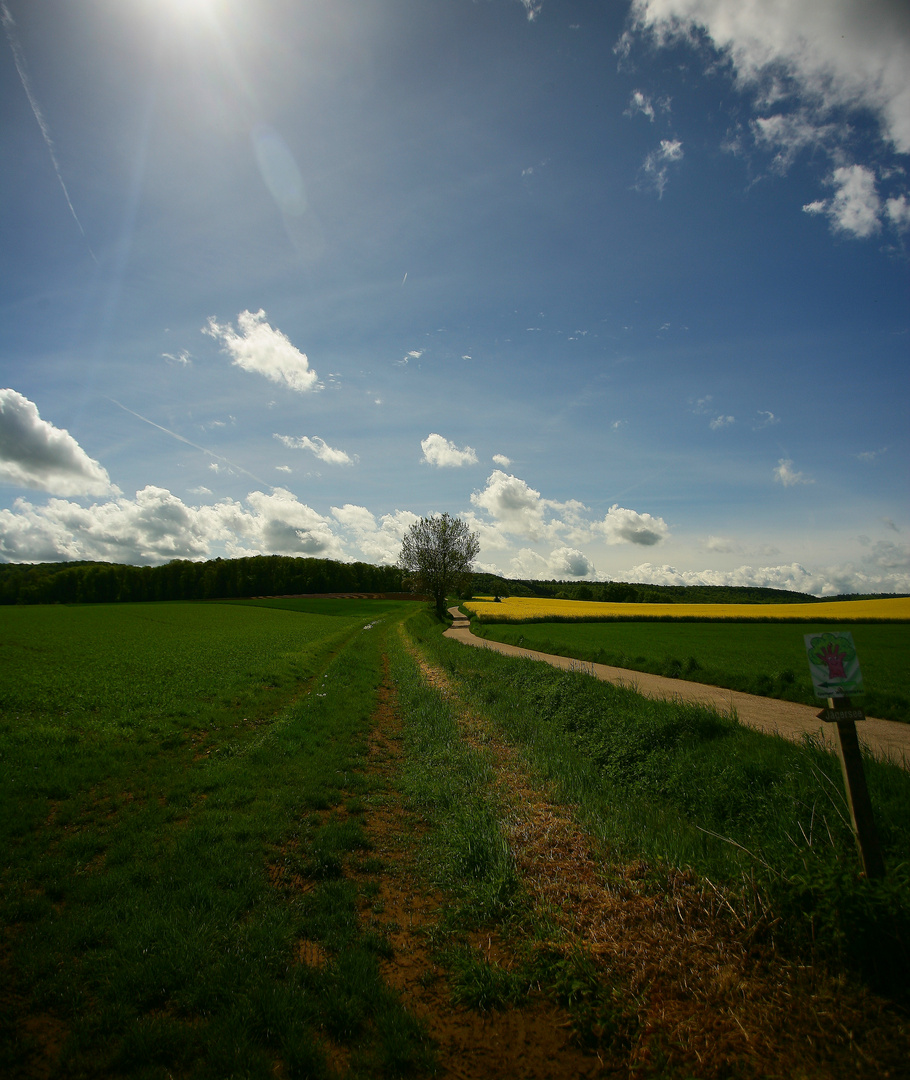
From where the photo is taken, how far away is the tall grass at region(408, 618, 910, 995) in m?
4.05

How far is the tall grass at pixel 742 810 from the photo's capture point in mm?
4047

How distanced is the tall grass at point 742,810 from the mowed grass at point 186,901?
349 cm

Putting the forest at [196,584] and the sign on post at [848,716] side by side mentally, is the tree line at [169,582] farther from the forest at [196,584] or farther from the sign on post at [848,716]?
the sign on post at [848,716]

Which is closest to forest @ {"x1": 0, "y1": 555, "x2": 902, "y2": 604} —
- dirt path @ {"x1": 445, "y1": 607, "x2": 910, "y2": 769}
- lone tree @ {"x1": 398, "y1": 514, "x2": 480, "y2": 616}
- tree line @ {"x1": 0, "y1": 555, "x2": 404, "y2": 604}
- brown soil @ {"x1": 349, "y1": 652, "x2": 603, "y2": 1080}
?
tree line @ {"x1": 0, "y1": 555, "x2": 404, "y2": 604}

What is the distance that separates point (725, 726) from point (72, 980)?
10.6 metres

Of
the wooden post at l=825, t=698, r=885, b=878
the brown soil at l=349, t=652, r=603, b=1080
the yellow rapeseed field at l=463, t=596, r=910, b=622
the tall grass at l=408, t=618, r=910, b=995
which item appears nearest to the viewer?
the brown soil at l=349, t=652, r=603, b=1080

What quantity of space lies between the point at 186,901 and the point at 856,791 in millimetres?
6940

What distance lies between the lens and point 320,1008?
3846 mm

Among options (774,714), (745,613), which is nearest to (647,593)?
(745,613)

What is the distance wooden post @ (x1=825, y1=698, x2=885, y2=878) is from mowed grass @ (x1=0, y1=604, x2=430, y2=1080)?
13.8 feet

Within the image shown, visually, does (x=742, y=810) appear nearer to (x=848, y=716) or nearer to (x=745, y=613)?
(x=848, y=716)

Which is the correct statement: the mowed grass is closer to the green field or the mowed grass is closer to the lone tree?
the green field

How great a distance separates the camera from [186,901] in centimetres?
508

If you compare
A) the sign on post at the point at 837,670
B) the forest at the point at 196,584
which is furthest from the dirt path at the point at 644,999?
the forest at the point at 196,584
